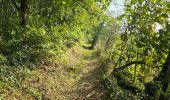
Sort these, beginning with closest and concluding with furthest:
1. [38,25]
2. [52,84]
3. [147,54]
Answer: [147,54], [52,84], [38,25]

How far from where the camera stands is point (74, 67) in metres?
22.2

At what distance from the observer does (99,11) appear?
21219 mm

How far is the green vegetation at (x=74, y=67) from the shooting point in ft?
37.0

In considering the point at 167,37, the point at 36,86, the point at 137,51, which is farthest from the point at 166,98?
the point at 36,86

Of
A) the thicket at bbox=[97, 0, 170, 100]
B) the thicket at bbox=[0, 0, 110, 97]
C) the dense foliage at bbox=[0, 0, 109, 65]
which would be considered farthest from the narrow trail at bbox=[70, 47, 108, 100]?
the dense foliage at bbox=[0, 0, 109, 65]

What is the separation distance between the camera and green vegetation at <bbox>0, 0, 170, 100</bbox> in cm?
1127

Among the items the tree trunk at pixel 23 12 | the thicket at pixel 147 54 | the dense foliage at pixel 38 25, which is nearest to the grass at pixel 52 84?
the dense foliage at pixel 38 25

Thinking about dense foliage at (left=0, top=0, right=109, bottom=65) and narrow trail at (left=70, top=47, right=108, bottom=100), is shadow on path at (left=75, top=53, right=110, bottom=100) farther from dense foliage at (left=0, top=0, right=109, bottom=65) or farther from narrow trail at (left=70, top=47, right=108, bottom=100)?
dense foliage at (left=0, top=0, right=109, bottom=65)

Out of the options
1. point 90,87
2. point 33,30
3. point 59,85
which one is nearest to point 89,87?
point 90,87

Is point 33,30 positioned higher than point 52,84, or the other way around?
point 33,30

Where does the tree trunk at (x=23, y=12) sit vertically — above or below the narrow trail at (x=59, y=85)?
above

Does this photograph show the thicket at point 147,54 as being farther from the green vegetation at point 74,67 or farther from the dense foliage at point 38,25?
the dense foliage at point 38,25

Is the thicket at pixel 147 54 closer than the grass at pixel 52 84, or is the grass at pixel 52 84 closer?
the thicket at pixel 147 54

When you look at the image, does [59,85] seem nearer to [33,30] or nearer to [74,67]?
[33,30]
